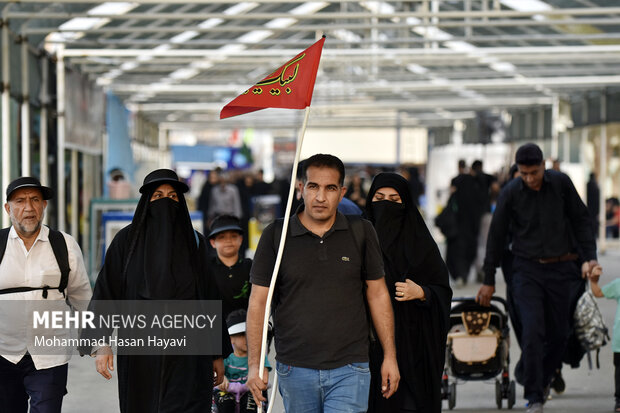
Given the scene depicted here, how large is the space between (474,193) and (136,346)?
12864mm

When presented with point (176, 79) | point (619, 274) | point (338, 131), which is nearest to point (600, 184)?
point (619, 274)

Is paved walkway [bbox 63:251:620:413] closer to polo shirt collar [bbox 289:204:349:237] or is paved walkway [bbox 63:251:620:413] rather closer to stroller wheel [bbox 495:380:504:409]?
stroller wheel [bbox 495:380:504:409]

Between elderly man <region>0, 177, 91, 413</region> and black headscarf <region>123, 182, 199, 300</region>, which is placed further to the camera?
elderly man <region>0, 177, 91, 413</region>

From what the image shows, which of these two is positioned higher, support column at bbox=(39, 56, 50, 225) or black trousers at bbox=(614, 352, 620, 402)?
support column at bbox=(39, 56, 50, 225)

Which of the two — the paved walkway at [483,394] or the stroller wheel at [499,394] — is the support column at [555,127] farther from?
the stroller wheel at [499,394]

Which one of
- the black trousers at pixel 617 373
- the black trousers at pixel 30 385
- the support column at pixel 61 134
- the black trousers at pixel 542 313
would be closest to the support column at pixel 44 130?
the support column at pixel 61 134

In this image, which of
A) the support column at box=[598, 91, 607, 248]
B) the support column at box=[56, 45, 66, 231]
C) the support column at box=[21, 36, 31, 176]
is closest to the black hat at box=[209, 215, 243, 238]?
the support column at box=[21, 36, 31, 176]

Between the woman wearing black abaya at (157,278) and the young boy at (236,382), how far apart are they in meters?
0.94

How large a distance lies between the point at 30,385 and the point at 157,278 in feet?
3.19

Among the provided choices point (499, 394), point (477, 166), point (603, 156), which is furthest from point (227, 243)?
point (603, 156)

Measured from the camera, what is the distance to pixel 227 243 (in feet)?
23.9

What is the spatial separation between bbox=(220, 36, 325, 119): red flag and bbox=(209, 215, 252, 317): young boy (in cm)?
163

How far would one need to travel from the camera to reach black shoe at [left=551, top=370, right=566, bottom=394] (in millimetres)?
8875

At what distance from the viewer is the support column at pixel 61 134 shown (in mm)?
17500
